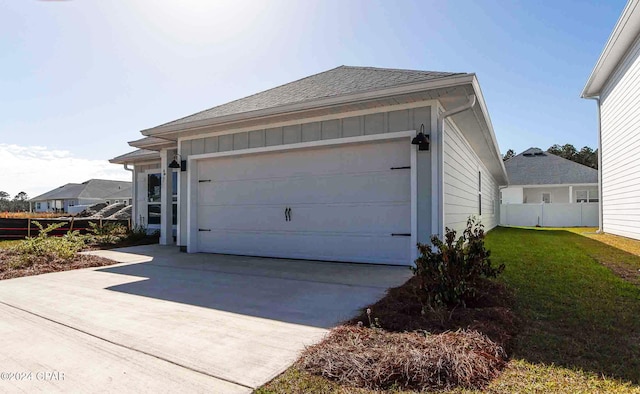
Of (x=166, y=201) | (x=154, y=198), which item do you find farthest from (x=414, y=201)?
(x=154, y=198)

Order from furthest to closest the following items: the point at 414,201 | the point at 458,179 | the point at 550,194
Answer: the point at 550,194 < the point at 458,179 < the point at 414,201

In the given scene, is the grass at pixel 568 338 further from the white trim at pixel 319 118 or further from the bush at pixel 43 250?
the bush at pixel 43 250

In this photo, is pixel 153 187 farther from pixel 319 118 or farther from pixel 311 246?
pixel 319 118

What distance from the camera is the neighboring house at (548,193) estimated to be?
1934 cm

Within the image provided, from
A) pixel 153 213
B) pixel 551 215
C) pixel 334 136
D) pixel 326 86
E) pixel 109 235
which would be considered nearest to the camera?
pixel 334 136

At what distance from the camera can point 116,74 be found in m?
8.35

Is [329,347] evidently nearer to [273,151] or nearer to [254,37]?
[273,151]

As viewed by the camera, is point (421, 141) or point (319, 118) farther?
point (319, 118)

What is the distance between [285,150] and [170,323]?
4316 millimetres

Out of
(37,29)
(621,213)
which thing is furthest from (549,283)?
(37,29)

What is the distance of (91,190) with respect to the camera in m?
36.3

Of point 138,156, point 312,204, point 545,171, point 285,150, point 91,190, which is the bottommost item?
point 312,204

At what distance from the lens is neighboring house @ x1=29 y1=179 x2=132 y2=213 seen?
116 feet

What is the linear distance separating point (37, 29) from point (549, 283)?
9.58 metres
